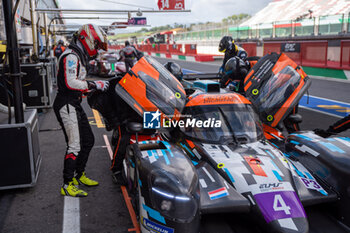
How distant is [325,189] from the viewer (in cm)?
358

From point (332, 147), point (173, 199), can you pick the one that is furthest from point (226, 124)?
point (173, 199)

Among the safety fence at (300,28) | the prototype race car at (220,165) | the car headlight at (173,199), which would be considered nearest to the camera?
the car headlight at (173,199)

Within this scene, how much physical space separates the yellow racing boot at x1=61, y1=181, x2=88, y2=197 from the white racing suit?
66 millimetres

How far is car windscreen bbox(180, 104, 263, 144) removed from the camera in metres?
4.01

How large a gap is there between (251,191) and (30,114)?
3.58m

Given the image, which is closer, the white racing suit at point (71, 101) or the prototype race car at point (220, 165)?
the prototype race car at point (220, 165)

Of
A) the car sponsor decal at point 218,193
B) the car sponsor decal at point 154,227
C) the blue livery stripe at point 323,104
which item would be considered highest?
the car sponsor decal at point 218,193

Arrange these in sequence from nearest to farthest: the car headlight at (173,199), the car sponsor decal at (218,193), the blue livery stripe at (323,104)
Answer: the car headlight at (173,199)
the car sponsor decal at (218,193)
the blue livery stripe at (323,104)

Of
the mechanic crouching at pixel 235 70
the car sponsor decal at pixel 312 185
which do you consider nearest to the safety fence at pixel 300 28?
the mechanic crouching at pixel 235 70

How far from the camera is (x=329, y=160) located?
3.69 m

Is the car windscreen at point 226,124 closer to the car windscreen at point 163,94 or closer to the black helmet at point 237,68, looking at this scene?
the car windscreen at point 163,94

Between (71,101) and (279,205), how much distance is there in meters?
2.81

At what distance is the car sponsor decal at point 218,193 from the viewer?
3.18 meters

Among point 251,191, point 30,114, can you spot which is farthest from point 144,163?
point 30,114
